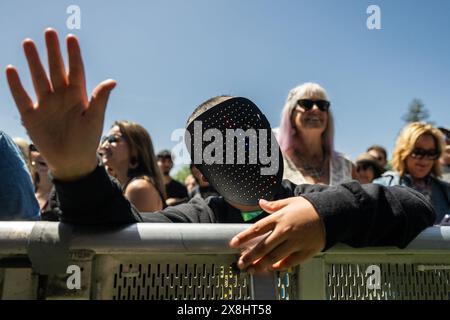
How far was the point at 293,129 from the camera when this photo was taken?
2.26 m

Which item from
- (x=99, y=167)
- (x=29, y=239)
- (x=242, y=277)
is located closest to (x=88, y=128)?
(x=99, y=167)

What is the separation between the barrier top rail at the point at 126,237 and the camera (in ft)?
2.25

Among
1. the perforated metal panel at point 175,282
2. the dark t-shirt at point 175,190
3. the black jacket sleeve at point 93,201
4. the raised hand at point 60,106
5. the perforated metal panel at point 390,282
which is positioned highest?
the raised hand at point 60,106

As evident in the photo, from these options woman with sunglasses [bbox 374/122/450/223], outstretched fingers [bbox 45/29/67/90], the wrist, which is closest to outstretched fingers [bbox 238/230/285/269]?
the wrist

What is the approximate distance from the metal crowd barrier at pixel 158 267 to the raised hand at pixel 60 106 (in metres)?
0.14

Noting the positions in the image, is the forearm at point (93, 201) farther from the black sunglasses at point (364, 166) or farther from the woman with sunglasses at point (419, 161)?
the black sunglasses at point (364, 166)

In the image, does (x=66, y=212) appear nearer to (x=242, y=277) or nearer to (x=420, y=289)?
(x=242, y=277)

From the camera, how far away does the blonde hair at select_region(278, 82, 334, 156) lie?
2230 mm

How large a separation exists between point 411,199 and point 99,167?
622 mm

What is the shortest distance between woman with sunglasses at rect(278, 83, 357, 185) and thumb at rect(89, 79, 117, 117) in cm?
136

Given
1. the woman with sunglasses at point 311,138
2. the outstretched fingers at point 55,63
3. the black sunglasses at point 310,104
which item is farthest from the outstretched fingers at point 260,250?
the black sunglasses at point 310,104

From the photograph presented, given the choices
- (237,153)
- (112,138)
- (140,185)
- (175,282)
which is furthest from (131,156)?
(175,282)

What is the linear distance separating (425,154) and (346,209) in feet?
6.10

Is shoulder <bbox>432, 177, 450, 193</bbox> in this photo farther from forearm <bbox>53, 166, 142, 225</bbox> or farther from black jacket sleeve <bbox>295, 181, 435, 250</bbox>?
forearm <bbox>53, 166, 142, 225</bbox>
